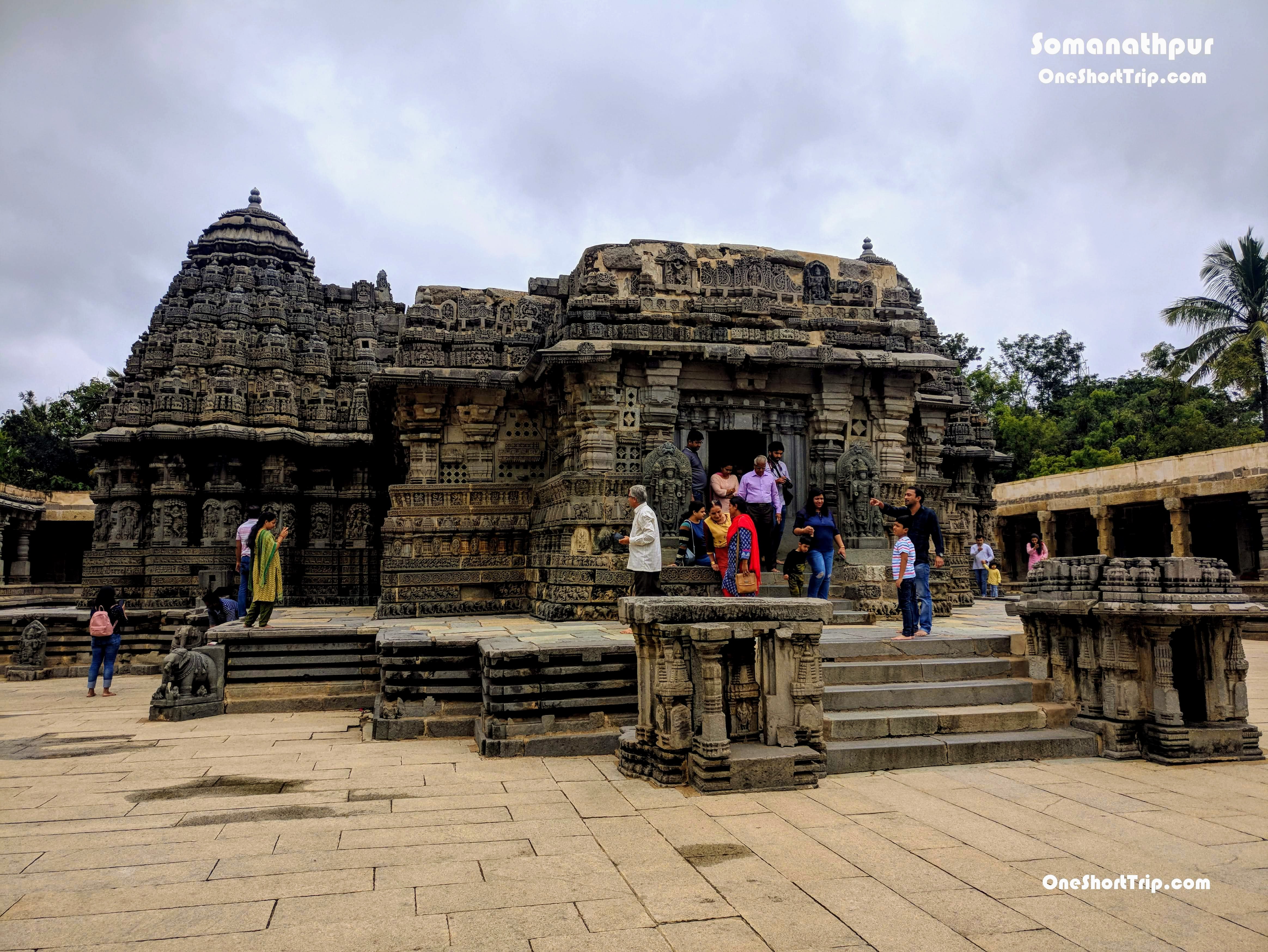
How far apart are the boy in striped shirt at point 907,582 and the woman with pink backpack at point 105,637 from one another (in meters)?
10.2

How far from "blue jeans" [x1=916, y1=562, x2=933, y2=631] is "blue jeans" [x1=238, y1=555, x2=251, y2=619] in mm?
8957

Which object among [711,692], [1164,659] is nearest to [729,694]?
[711,692]

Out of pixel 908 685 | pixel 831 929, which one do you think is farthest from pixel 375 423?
pixel 831 929

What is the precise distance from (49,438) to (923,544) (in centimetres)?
4026

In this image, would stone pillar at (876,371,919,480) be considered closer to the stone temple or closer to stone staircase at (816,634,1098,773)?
the stone temple

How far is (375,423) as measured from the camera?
667 inches

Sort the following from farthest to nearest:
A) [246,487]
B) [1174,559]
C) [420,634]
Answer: [246,487]
[420,634]
[1174,559]

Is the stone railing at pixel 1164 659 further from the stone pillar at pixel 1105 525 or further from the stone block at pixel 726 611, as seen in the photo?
the stone pillar at pixel 1105 525

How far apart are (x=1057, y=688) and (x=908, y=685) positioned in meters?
1.24

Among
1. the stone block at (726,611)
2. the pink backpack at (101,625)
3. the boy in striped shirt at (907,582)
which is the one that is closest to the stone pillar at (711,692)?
the stone block at (726,611)

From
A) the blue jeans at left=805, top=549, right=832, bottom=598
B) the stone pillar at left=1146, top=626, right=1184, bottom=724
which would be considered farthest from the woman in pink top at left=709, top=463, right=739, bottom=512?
the stone pillar at left=1146, top=626, right=1184, bottom=724

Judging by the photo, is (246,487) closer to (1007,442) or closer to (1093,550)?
(1093,550)

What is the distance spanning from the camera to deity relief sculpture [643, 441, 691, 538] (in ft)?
34.9

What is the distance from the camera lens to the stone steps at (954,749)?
6188 mm
